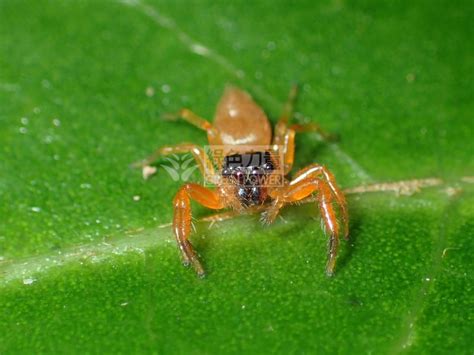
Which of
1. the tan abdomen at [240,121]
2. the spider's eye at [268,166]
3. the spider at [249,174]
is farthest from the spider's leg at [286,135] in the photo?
the spider's eye at [268,166]

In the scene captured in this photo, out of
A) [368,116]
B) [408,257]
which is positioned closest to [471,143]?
[368,116]

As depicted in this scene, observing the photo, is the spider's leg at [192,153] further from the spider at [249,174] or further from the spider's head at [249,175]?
the spider's head at [249,175]

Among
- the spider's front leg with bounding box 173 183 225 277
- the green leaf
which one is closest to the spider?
the spider's front leg with bounding box 173 183 225 277

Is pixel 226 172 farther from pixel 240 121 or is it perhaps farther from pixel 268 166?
pixel 240 121

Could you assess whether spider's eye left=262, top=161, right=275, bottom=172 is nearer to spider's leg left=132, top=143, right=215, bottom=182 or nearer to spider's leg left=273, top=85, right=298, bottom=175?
spider's leg left=273, top=85, right=298, bottom=175

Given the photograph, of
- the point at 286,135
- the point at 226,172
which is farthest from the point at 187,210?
the point at 286,135
